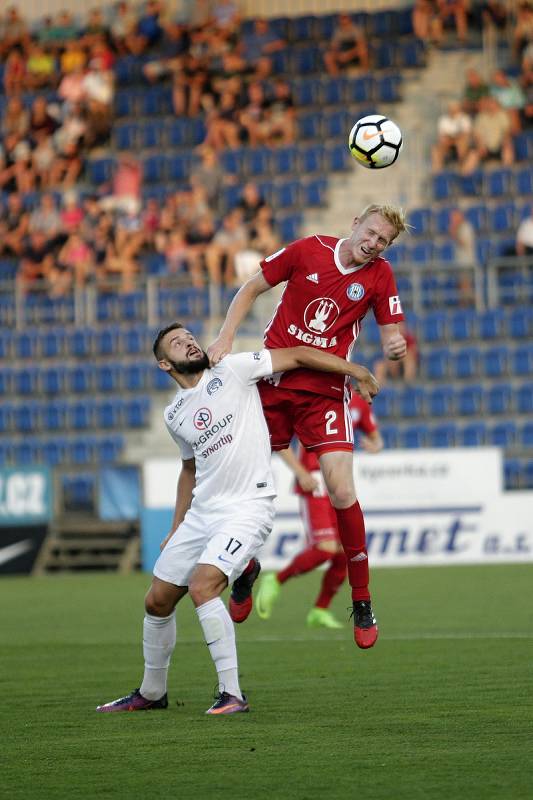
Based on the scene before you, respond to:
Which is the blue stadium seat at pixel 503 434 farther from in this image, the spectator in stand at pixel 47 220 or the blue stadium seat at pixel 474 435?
the spectator in stand at pixel 47 220

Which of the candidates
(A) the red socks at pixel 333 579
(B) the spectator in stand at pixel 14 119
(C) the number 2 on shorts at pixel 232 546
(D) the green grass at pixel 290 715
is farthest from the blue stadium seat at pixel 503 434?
(C) the number 2 on shorts at pixel 232 546

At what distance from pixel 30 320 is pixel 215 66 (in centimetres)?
605

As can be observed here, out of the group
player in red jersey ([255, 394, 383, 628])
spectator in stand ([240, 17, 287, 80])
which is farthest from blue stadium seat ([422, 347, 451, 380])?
player in red jersey ([255, 394, 383, 628])

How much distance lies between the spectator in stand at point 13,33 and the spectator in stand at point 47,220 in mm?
4670

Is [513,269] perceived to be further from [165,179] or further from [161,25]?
[161,25]

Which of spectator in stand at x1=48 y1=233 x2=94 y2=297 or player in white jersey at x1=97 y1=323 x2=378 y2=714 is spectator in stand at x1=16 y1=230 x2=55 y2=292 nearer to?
spectator in stand at x1=48 y1=233 x2=94 y2=297

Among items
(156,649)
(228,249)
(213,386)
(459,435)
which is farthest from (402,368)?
(156,649)

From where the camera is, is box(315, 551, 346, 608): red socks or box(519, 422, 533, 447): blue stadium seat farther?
box(519, 422, 533, 447): blue stadium seat

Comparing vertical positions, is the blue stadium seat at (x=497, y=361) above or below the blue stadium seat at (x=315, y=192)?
below

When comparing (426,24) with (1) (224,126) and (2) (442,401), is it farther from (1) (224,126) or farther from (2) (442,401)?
(2) (442,401)

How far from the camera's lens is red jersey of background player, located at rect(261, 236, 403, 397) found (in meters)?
7.95

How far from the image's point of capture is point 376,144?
8062 millimetres

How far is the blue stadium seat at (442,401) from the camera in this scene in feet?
67.7

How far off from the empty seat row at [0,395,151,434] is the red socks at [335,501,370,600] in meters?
13.7
